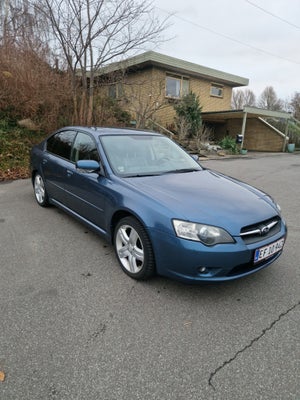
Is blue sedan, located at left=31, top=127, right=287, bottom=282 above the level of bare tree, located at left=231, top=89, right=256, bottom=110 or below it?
below

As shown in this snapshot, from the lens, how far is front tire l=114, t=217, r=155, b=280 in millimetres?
2547

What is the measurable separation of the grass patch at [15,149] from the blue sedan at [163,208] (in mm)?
4309

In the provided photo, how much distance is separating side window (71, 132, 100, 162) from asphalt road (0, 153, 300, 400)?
119 centimetres

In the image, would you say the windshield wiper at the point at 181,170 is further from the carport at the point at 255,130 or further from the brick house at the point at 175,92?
the carport at the point at 255,130

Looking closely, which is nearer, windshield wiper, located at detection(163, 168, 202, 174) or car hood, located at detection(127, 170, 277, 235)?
car hood, located at detection(127, 170, 277, 235)

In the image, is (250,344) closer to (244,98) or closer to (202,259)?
(202,259)

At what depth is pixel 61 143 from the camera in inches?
170

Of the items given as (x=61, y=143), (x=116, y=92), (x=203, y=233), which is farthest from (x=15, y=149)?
(x=203, y=233)

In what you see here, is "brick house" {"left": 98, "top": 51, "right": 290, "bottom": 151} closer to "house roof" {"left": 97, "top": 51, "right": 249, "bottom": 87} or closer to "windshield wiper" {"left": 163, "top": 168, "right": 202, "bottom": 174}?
"house roof" {"left": 97, "top": 51, "right": 249, "bottom": 87}

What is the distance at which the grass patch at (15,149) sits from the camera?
304 inches

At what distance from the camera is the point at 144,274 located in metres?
2.63

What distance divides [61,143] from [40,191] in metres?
1.13

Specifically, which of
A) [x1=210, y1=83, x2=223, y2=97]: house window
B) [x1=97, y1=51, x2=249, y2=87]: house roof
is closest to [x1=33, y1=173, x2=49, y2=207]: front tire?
[x1=97, y1=51, x2=249, y2=87]: house roof

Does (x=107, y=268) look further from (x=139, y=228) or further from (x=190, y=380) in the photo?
(x=190, y=380)
